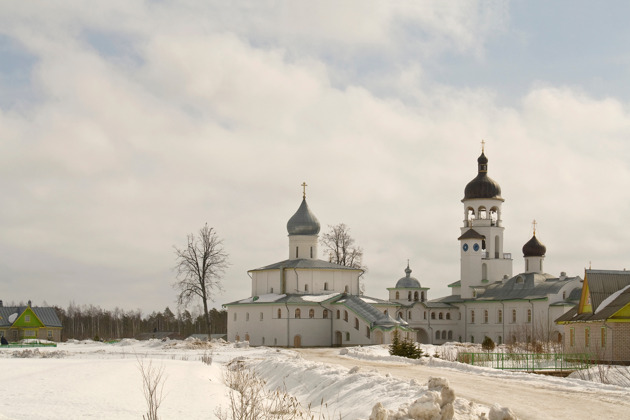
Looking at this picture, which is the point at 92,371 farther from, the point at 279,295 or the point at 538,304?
the point at 538,304

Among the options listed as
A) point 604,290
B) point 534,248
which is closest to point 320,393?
point 604,290

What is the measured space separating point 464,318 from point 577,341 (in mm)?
36908

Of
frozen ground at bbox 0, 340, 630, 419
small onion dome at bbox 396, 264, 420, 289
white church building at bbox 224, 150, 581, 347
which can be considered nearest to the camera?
frozen ground at bbox 0, 340, 630, 419

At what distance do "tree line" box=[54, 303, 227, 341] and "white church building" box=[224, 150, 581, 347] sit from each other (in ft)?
115

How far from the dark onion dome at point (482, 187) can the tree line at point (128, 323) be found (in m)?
38.0

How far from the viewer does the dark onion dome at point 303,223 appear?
66.1 meters

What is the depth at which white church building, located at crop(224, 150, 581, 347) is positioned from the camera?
2346 inches

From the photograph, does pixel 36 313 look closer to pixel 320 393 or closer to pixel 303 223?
pixel 303 223

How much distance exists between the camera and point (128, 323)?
383 ft

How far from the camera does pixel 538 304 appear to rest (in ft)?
206

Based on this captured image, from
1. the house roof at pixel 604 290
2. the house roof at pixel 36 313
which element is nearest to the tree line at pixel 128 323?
the house roof at pixel 36 313

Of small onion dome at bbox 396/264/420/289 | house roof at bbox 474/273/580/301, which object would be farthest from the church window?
small onion dome at bbox 396/264/420/289

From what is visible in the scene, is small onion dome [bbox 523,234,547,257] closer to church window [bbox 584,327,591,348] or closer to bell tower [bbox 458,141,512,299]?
bell tower [bbox 458,141,512,299]

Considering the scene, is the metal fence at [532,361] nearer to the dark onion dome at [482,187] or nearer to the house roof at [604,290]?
the house roof at [604,290]
